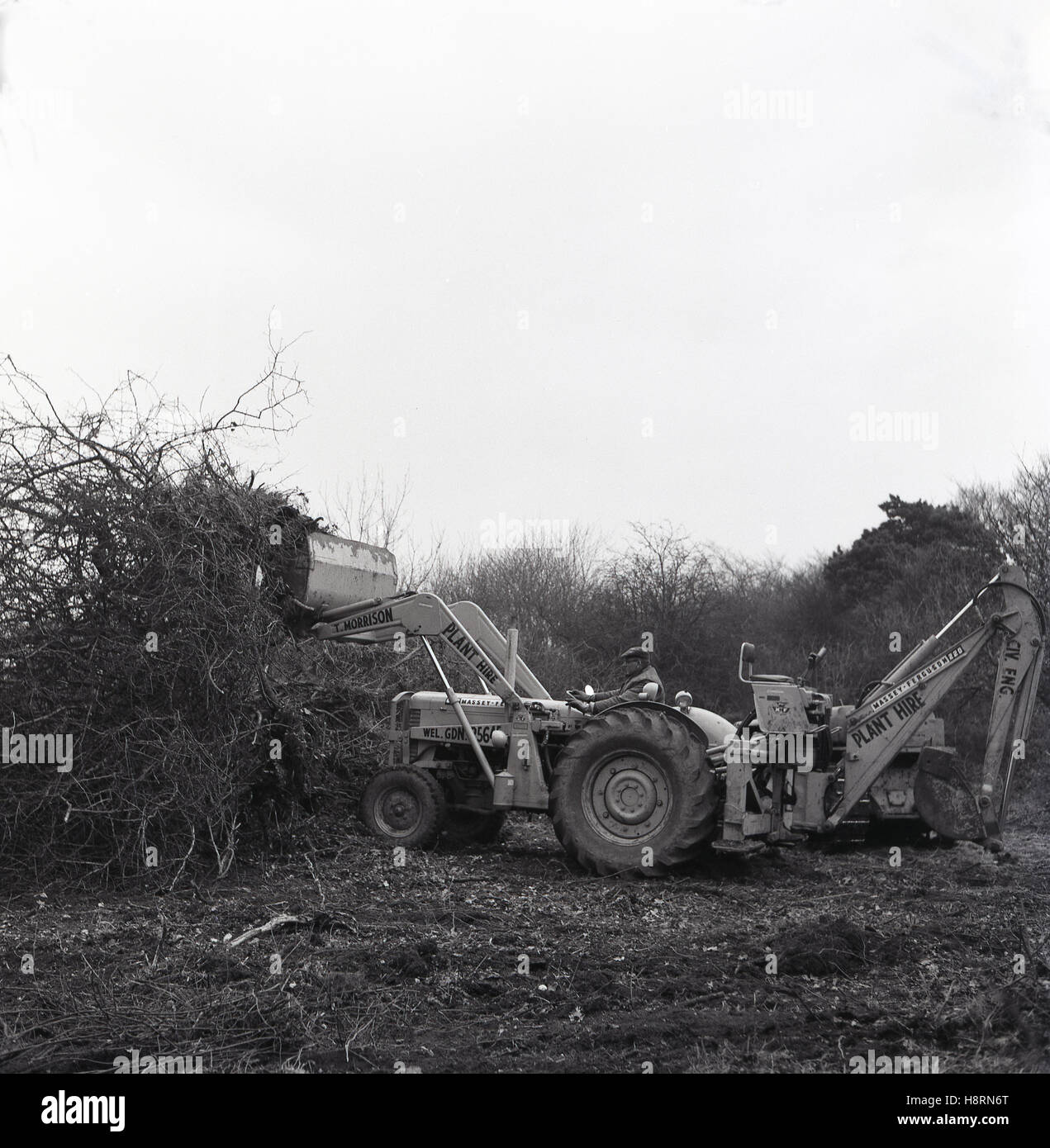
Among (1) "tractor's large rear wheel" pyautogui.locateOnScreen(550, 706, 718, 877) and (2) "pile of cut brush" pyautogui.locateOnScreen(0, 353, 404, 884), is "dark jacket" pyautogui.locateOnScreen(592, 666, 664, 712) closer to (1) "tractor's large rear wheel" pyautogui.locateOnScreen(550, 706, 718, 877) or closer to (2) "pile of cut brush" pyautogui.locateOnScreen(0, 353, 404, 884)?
(1) "tractor's large rear wheel" pyautogui.locateOnScreen(550, 706, 718, 877)

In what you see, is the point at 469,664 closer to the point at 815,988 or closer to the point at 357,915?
the point at 357,915

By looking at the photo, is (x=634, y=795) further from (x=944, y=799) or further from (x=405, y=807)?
(x=944, y=799)

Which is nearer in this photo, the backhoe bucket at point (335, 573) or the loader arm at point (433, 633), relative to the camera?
the backhoe bucket at point (335, 573)

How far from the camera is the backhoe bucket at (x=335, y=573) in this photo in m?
10.1

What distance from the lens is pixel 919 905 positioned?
8711 mm

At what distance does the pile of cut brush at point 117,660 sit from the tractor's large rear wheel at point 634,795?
2491mm

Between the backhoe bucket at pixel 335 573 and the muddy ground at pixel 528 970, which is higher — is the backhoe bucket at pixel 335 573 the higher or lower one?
the higher one

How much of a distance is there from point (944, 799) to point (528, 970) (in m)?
5.76

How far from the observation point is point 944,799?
1122 cm

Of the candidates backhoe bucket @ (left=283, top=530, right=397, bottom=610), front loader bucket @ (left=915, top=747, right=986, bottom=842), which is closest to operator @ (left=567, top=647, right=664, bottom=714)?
backhoe bucket @ (left=283, top=530, right=397, bottom=610)

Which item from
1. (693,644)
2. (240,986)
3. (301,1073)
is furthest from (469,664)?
(693,644)

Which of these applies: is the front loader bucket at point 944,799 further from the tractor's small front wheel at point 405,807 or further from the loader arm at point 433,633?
the tractor's small front wheel at point 405,807

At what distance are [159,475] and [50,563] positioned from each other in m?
0.98

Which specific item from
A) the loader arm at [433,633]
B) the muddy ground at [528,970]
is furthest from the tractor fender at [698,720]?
the muddy ground at [528,970]
